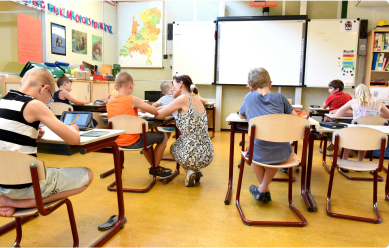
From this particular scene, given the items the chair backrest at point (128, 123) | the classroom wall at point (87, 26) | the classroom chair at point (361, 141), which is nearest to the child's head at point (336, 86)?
the classroom chair at point (361, 141)

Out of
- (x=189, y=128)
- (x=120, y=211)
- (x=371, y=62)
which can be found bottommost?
(x=120, y=211)

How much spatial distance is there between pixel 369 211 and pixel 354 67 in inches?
162

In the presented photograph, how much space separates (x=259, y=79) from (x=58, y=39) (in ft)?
13.0

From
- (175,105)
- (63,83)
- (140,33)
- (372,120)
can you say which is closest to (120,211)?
(175,105)

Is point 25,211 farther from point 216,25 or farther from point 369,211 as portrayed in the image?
point 216,25

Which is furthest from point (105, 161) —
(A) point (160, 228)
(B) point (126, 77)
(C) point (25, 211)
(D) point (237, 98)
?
(D) point (237, 98)

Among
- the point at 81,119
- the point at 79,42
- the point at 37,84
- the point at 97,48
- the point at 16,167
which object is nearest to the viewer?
the point at 16,167

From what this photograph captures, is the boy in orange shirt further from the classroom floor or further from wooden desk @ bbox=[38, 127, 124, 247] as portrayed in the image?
wooden desk @ bbox=[38, 127, 124, 247]

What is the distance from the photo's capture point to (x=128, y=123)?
2475 millimetres

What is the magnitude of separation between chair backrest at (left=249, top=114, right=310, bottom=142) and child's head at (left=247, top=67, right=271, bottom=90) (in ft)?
1.39

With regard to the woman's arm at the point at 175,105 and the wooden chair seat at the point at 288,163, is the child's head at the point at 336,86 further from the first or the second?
the woman's arm at the point at 175,105

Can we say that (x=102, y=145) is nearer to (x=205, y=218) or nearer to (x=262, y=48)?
(x=205, y=218)

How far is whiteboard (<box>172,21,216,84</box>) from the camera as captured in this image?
6008 millimetres

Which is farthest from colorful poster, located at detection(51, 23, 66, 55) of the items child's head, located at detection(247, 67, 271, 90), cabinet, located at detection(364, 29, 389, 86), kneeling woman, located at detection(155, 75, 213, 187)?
cabinet, located at detection(364, 29, 389, 86)
